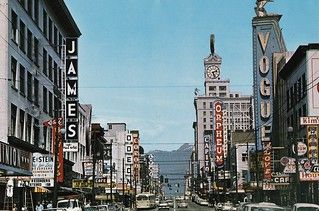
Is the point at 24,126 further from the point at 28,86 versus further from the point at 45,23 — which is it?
the point at 45,23

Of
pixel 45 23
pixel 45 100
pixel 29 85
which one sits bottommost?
pixel 45 100

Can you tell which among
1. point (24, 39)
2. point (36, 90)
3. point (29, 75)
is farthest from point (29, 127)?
point (24, 39)

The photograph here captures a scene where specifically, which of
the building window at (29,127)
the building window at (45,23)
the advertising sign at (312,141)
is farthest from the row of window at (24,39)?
the advertising sign at (312,141)

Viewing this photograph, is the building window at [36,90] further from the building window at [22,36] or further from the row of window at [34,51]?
the building window at [22,36]

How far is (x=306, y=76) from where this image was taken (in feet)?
263

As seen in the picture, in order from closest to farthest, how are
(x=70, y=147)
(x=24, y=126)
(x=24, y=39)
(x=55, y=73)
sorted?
(x=24, y=126) → (x=24, y=39) → (x=70, y=147) → (x=55, y=73)

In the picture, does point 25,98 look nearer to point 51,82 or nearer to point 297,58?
point 51,82

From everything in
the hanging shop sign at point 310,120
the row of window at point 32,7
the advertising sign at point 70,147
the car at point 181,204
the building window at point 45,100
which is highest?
→ the row of window at point 32,7

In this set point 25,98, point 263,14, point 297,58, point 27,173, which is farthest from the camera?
point 263,14

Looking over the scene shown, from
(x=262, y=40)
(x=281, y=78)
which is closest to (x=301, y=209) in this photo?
(x=281, y=78)

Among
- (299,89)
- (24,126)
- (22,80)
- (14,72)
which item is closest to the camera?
(14,72)

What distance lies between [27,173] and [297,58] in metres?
45.4

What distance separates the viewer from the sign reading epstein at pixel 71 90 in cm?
6962

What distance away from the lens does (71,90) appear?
7056 centimetres
